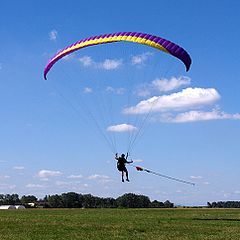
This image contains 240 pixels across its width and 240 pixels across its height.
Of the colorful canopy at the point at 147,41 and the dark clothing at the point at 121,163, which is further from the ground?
the colorful canopy at the point at 147,41

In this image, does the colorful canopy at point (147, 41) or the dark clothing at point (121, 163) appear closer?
the colorful canopy at point (147, 41)

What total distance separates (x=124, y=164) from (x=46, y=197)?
5821 inches

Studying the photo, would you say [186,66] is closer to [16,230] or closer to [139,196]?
[16,230]

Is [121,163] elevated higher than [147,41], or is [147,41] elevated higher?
[147,41]

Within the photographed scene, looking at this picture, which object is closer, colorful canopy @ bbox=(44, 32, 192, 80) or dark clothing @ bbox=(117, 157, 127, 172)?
colorful canopy @ bbox=(44, 32, 192, 80)

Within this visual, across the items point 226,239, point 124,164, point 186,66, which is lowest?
point 226,239

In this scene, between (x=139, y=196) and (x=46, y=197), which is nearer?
(x=139, y=196)

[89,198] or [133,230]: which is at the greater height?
[89,198]

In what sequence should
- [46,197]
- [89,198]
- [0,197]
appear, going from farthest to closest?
[0,197] < [46,197] < [89,198]

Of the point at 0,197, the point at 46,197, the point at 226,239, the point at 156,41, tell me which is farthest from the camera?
the point at 0,197

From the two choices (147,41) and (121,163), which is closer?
(147,41)

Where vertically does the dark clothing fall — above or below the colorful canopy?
below

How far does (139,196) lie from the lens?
132 metres

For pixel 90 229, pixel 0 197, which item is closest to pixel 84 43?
pixel 90 229
